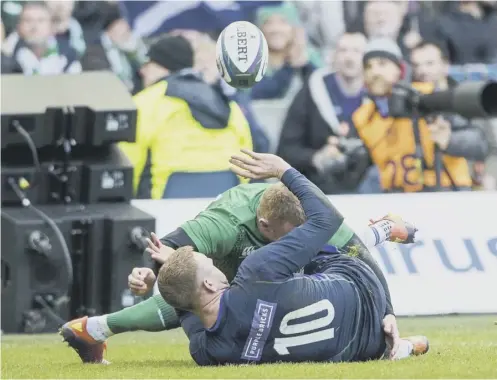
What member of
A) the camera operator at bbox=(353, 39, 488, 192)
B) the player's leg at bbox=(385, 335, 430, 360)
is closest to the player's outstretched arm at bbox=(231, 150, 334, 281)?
the player's leg at bbox=(385, 335, 430, 360)

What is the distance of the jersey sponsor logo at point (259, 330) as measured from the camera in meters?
7.87

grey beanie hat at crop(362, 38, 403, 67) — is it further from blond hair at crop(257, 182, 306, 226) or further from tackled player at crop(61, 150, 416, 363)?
blond hair at crop(257, 182, 306, 226)

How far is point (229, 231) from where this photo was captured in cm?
906

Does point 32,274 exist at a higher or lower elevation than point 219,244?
lower

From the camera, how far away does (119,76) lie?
14.5 m

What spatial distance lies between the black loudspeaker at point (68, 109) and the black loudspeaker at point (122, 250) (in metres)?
0.84

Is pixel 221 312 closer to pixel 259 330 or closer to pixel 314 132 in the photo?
pixel 259 330

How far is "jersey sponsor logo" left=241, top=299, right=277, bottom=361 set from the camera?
7.87 m

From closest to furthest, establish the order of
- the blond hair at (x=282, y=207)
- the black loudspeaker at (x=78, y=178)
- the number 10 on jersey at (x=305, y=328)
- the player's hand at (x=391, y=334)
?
the number 10 on jersey at (x=305, y=328) → the blond hair at (x=282, y=207) → the player's hand at (x=391, y=334) → the black loudspeaker at (x=78, y=178)

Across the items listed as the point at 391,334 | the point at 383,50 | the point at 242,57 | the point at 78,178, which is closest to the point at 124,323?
the point at 391,334

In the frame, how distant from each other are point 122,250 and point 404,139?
11.5ft

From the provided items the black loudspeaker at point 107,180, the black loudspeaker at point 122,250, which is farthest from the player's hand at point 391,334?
the black loudspeaker at point 107,180

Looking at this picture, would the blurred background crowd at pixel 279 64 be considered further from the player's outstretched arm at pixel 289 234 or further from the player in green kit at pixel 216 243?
the player's outstretched arm at pixel 289 234

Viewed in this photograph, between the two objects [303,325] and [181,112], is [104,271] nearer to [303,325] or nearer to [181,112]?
[181,112]
